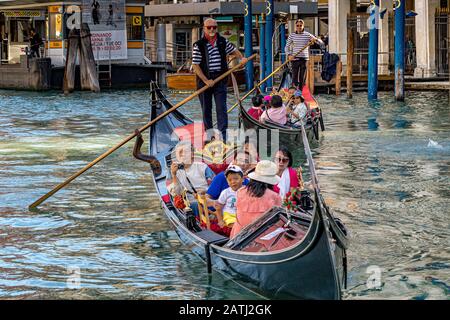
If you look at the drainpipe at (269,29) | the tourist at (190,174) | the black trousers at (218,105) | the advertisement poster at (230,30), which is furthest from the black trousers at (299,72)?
the advertisement poster at (230,30)

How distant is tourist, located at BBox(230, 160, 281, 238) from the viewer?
5988 mm

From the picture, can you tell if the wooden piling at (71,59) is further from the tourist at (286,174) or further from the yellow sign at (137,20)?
the tourist at (286,174)

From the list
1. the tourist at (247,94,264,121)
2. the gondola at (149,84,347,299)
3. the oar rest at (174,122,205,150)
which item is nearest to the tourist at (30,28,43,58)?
the tourist at (247,94,264,121)

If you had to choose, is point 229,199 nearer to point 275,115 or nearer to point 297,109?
point 275,115

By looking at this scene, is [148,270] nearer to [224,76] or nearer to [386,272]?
[386,272]

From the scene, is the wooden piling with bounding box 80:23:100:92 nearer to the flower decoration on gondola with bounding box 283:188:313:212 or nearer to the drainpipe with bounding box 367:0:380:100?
the drainpipe with bounding box 367:0:380:100

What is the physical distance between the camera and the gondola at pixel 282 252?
16.4ft

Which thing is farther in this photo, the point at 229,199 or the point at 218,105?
the point at 218,105

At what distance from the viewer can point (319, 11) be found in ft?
107

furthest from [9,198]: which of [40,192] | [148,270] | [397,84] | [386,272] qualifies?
[397,84]

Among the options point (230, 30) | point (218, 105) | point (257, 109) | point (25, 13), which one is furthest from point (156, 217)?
point (230, 30)

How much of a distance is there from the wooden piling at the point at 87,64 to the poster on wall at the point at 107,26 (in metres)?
1.47

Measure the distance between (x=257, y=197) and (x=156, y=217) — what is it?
2.28 metres

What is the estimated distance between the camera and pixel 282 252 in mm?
5234
